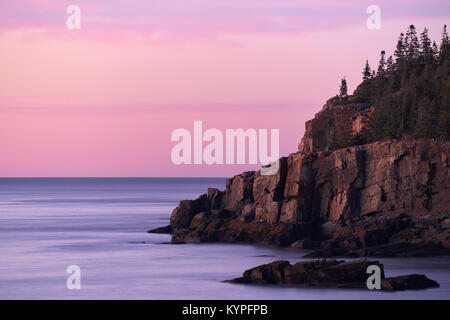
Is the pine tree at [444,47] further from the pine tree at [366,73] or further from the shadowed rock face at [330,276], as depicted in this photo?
the shadowed rock face at [330,276]

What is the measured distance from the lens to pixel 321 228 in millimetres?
75938

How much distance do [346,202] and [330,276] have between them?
2616 centimetres

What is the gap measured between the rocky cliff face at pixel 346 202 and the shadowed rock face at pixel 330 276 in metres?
17.1

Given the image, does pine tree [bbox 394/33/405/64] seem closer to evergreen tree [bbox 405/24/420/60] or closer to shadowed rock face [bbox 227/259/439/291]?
evergreen tree [bbox 405/24/420/60]

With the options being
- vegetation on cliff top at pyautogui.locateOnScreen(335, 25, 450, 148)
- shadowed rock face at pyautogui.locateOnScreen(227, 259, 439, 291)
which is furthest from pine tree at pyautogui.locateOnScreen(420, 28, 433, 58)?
shadowed rock face at pyautogui.locateOnScreen(227, 259, 439, 291)

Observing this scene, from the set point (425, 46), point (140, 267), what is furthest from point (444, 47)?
point (140, 267)

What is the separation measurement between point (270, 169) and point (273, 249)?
10318 millimetres

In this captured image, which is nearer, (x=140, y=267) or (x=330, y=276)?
(x=330, y=276)

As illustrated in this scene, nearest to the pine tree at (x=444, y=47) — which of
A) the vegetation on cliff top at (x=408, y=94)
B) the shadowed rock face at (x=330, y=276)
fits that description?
the vegetation on cliff top at (x=408, y=94)

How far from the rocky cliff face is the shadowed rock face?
17131mm

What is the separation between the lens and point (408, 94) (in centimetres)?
9869

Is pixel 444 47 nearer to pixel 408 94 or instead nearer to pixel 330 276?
pixel 408 94
